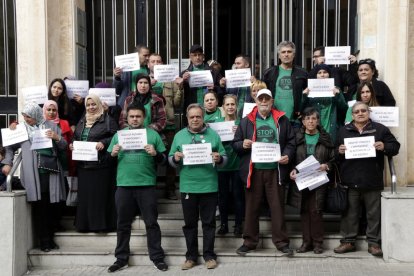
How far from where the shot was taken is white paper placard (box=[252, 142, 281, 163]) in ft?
21.9

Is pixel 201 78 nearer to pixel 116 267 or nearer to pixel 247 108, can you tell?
pixel 247 108

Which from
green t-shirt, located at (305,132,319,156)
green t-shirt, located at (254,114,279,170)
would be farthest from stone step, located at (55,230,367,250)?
green t-shirt, located at (305,132,319,156)

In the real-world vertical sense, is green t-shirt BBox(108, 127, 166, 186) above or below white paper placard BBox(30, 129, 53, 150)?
below

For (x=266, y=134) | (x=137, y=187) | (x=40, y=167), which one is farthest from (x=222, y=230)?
(x=40, y=167)

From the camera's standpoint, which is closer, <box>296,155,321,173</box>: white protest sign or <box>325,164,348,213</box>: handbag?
<box>296,155,321,173</box>: white protest sign

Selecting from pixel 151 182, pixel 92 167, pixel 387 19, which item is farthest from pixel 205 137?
pixel 387 19

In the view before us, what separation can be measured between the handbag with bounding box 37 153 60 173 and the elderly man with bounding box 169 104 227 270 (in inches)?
56.7

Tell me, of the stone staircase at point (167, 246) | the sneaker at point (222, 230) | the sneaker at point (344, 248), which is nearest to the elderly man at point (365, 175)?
the sneaker at point (344, 248)

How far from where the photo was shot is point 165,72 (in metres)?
7.80

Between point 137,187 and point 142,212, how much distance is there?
302 millimetres

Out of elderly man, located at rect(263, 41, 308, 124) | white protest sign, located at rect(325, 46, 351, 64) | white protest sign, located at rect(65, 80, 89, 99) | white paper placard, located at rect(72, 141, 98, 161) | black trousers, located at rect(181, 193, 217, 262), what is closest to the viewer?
black trousers, located at rect(181, 193, 217, 262)

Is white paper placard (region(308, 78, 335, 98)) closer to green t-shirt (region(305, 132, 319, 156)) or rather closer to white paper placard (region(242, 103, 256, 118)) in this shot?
green t-shirt (region(305, 132, 319, 156))

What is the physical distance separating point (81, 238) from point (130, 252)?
29.1 inches

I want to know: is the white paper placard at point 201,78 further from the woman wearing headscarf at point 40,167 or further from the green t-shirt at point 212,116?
the woman wearing headscarf at point 40,167
